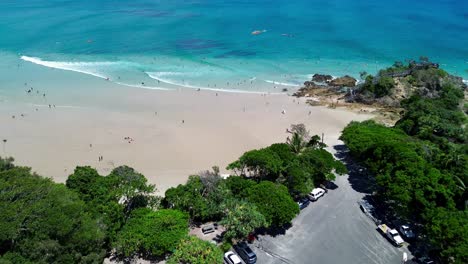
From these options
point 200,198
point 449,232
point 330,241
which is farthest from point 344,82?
point 200,198

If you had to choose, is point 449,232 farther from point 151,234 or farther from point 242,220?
point 151,234

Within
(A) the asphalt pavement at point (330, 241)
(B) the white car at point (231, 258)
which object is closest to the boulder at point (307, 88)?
(A) the asphalt pavement at point (330, 241)

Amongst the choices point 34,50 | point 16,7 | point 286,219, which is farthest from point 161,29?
point 286,219

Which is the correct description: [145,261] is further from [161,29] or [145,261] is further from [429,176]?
[161,29]

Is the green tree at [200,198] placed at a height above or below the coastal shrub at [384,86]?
below

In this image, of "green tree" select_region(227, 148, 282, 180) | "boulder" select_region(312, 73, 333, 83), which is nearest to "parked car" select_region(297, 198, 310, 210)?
"green tree" select_region(227, 148, 282, 180)

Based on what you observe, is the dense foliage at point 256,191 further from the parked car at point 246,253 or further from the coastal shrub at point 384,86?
the coastal shrub at point 384,86

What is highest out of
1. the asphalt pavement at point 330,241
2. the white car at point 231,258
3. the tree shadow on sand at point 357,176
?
the tree shadow on sand at point 357,176
